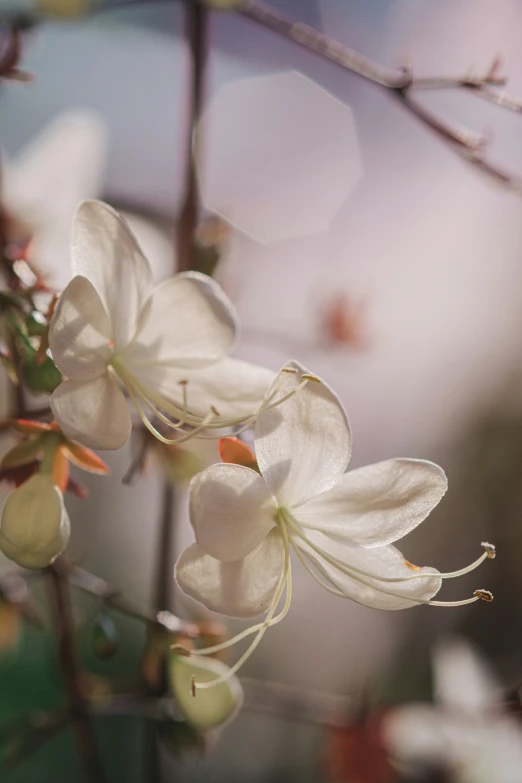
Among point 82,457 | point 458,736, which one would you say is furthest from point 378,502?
point 458,736

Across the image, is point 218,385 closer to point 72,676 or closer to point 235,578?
point 235,578

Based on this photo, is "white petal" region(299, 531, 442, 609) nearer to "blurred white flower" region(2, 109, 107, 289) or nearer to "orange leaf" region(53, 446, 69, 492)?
"orange leaf" region(53, 446, 69, 492)

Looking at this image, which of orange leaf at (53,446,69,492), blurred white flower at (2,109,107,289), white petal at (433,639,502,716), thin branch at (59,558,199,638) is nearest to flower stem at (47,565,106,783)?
thin branch at (59,558,199,638)

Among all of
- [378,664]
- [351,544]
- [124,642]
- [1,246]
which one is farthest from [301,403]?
[124,642]

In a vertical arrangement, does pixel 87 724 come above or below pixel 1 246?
below

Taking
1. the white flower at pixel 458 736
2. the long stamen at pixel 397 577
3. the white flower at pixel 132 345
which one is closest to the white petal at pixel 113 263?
the white flower at pixel 132 345

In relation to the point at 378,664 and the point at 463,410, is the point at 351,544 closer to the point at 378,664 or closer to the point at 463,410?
the point at 378,664

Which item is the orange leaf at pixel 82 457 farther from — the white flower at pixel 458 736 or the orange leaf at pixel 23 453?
the white flower at pixel 458 736
